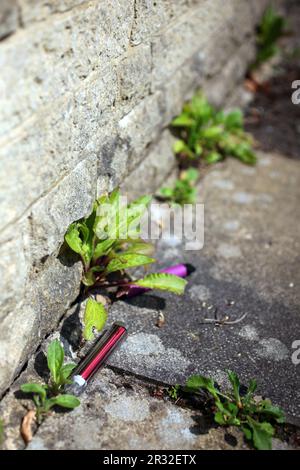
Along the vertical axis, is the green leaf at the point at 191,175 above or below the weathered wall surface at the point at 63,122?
below

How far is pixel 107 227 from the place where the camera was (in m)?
2.51

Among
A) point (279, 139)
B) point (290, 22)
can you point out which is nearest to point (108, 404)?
point (279, 139)

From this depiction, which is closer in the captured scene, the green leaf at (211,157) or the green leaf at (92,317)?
the green leaf at (92,317)

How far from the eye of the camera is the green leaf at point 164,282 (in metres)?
2.56

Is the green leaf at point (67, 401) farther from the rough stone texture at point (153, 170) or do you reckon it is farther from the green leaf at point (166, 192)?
the green leaf at point (166, 192)

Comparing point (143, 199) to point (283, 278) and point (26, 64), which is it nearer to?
point (283, 278)

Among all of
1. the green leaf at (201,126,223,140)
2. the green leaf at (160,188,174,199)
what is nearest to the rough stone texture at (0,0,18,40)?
the green leaf at (160,188,174,199)

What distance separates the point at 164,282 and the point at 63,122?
3.11ft

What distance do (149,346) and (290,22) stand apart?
4.36 meters

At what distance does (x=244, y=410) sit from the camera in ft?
6.89

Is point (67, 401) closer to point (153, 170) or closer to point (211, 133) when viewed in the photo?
point (153, 170)

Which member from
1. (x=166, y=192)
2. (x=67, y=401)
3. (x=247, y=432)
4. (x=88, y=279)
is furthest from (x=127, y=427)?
(x=166, y=192)

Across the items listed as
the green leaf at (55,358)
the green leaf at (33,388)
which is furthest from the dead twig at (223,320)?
the green leaf at (33,388)

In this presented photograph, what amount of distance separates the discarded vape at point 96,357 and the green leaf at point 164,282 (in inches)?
9.9
